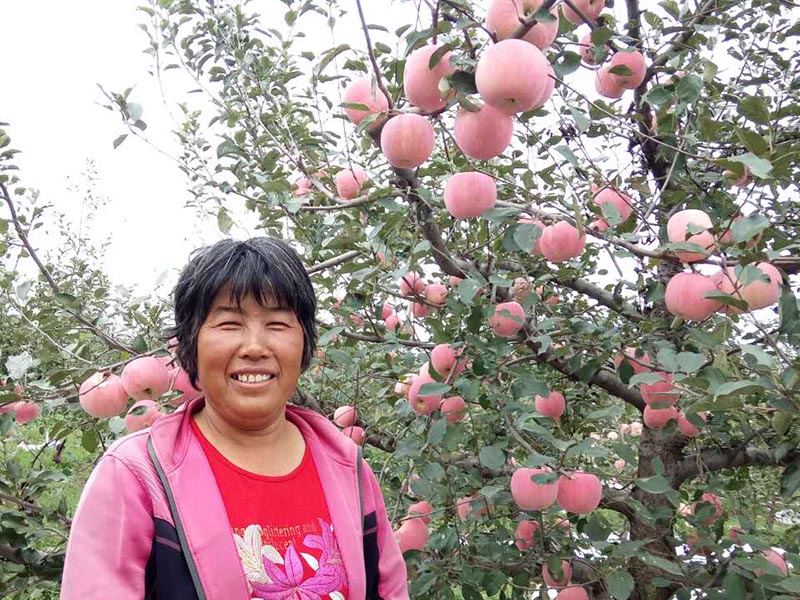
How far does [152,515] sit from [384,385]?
139 centimetres

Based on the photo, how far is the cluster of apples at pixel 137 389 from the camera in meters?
1.36

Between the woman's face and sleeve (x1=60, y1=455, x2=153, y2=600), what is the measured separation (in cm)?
16

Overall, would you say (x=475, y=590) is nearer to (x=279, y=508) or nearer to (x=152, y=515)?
(x=279, y=508)

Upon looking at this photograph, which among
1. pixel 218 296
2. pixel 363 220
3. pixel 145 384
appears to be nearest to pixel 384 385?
pixel 363 220

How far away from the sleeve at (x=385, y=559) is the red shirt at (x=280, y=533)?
0.39ft

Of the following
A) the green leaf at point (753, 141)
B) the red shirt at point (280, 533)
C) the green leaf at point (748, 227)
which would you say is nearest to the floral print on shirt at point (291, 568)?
the red shirt at point (280, 533)

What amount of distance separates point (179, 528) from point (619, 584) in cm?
104

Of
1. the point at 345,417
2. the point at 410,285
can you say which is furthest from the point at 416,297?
the point at 345,417

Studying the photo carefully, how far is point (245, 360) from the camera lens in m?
0.97

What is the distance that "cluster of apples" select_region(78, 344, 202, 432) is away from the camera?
1357 mm

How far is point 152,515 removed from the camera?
0.86 meters

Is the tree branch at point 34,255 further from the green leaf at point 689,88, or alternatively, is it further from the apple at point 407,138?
the green leaf at point 689,88

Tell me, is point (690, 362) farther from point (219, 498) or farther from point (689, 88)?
point (219, 498)

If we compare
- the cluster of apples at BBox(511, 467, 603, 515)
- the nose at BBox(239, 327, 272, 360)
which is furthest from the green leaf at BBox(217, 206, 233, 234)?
the cluster of apples at BBox(511, 467, 603, 515)
